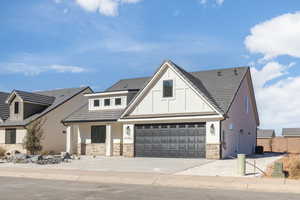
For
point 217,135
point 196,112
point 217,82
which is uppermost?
point 217,82

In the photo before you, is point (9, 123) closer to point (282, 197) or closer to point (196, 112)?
point (196, 112)

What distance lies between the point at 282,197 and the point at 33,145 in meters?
20.7

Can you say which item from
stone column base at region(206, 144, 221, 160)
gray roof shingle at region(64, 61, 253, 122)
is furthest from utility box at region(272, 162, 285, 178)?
gray roof shingle at region(64, 61, 253, 122)

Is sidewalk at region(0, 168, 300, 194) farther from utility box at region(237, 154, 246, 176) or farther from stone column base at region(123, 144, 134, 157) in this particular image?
stone column base at region(123, 144, 134, 157)

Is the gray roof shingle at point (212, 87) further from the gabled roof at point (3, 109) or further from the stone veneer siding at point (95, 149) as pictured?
the gabled roof at point (3, 109)

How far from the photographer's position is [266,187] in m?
12.3

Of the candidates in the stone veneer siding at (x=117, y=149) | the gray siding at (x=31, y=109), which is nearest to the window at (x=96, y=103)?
the stone veneer siding at (x=117, y=149)

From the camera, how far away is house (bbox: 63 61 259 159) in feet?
78.8

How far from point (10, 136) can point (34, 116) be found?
115 inches

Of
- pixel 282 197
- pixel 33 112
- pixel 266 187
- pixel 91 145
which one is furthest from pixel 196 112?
pixel 33 112

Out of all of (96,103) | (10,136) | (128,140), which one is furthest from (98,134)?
(10,136)

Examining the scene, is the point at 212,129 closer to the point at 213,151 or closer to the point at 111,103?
the point at 213,151

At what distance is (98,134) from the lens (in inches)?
1164

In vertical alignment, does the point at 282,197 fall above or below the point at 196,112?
below
